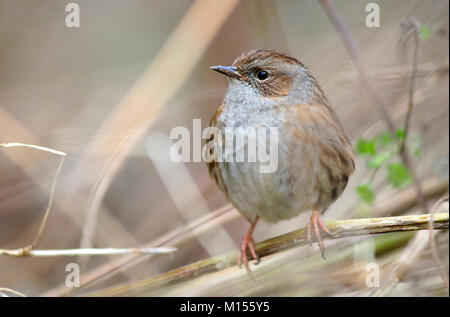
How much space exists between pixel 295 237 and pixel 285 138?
1.48ft

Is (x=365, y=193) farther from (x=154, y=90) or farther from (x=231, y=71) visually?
(x=154, y=90)

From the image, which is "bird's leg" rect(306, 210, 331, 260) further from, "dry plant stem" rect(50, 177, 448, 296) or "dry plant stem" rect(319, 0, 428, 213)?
"dry plant stem" rect(319, 0, 428, 213)

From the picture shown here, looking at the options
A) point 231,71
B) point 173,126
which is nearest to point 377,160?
point 231,71

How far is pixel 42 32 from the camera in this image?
388cm

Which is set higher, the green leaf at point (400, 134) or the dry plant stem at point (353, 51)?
the dry plant stem at point (353, 51)

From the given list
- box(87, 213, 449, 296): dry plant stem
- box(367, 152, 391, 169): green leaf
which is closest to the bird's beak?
box(87, 213, 449, 296): dry plant stem

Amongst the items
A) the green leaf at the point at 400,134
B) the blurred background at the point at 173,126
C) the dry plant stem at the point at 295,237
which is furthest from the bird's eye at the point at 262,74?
the green leaf at the point at 400,134

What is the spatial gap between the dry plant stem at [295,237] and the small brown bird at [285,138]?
0.09 meters

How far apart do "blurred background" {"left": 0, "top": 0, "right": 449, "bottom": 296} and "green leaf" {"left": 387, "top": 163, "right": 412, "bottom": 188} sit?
0.18m

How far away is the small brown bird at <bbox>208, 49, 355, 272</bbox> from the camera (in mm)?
2838

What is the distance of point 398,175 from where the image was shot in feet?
11.0

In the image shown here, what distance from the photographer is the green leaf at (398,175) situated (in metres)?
3.34

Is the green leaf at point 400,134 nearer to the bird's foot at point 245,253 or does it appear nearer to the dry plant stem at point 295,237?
the dry plant stem at point 295,237
